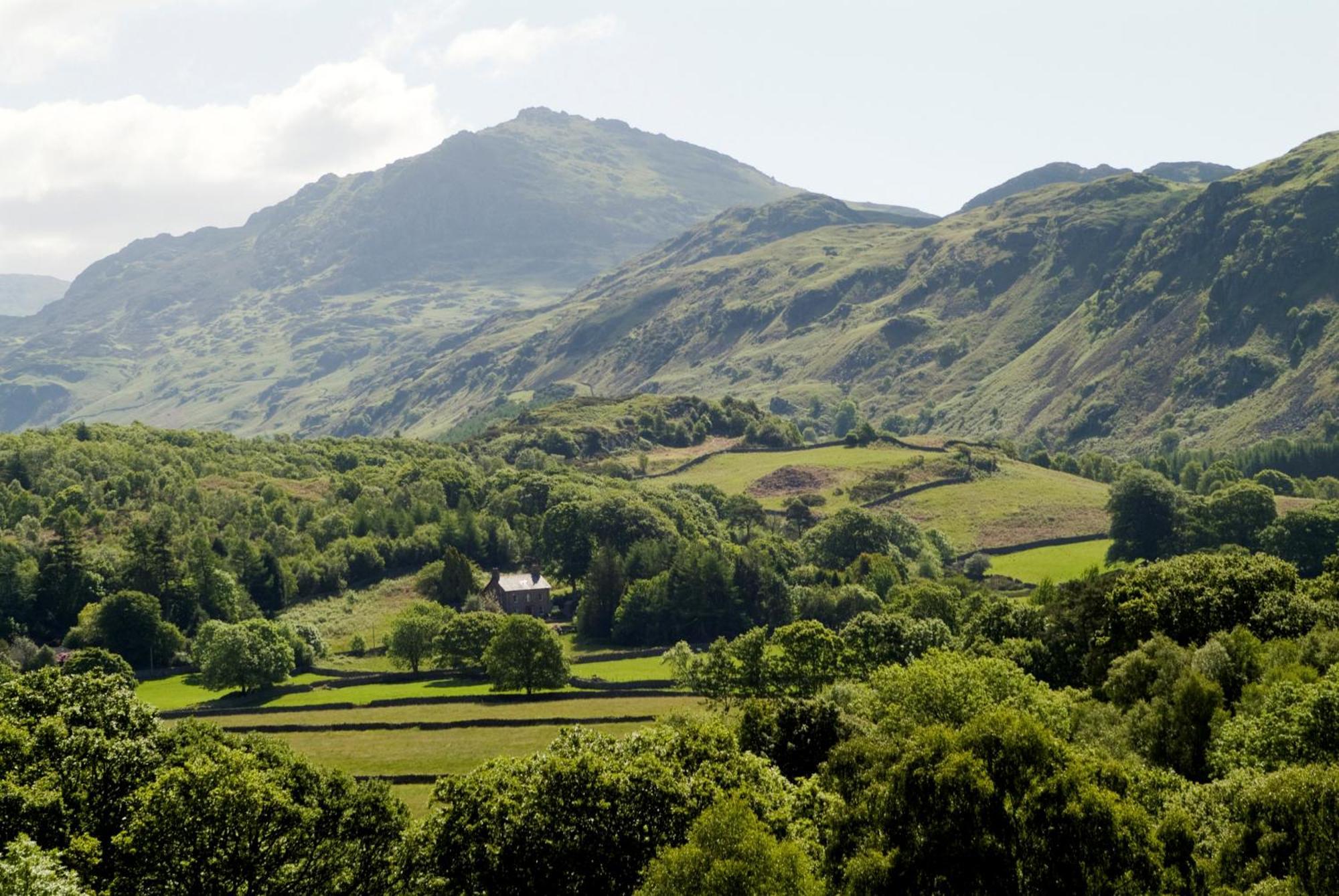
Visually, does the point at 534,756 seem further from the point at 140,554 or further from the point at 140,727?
the point at 140,554

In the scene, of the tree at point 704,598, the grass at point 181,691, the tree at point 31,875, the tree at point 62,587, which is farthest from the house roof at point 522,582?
the tree at point 31,875

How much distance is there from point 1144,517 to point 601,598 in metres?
78.5

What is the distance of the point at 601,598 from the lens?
143 meters

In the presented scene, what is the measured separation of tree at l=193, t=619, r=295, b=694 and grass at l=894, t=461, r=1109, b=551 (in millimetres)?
102815

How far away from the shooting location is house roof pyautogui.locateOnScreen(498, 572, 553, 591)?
15388 cm

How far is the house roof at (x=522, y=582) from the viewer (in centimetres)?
15388

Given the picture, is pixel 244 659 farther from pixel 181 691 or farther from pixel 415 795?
pixel 415 795

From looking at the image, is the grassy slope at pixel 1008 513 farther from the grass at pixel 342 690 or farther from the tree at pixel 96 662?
the tree at pixel 96 662

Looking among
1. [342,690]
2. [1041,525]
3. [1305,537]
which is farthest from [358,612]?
[1305,537]

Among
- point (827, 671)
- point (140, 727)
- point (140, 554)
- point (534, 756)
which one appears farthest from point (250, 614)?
point (534, 756)

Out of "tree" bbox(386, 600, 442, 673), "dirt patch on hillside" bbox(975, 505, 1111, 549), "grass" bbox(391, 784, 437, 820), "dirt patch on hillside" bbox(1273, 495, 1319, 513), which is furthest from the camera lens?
"dirt patch on hillside" bbox(975, 505, 1111, 549)

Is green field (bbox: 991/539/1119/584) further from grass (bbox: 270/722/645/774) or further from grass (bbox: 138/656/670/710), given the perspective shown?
grass (bbox: 270/722/645/774)

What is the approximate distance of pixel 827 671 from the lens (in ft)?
301

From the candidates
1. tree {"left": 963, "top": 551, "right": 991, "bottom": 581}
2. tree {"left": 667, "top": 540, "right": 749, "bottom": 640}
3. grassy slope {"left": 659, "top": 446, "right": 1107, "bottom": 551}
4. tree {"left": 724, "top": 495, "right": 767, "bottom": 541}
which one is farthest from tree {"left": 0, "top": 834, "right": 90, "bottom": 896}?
tree {"left": 724, "top": 495, "right": 767, "bottom": 541}
